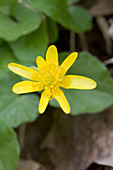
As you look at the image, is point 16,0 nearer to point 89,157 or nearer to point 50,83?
point 50,83

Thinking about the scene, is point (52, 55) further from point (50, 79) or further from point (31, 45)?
point (31, 45)

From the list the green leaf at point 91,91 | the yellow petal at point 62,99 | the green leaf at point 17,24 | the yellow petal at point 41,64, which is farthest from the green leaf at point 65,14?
the yellow petal at point 62,99

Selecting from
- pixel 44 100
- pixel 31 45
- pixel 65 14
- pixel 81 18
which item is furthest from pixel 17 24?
pixel 44 100

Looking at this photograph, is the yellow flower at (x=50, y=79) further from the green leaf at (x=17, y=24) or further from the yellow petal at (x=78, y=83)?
the green leaf at (x=17, y=24)

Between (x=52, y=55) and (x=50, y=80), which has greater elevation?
(x=52, y=55)

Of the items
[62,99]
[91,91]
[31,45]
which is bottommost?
[91,91]

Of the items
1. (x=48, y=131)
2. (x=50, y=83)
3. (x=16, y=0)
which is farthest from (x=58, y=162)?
(x=16, y=0)
